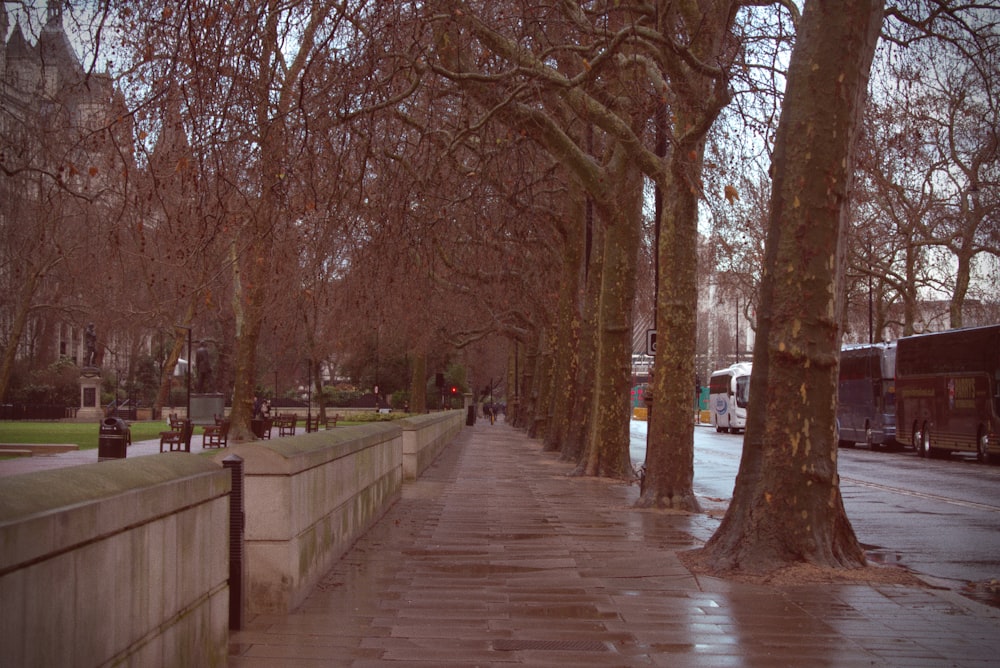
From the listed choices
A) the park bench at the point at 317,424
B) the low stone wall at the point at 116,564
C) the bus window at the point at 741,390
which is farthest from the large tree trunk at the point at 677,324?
the bus window at the point at 741,390

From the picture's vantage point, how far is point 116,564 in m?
4.16

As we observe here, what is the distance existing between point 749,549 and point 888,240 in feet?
143

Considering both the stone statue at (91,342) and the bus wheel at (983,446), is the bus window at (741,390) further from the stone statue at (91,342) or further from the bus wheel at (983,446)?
the stone statue at (91,342)

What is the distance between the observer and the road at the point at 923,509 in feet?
40.3

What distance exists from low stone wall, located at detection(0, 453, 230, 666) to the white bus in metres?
56.4

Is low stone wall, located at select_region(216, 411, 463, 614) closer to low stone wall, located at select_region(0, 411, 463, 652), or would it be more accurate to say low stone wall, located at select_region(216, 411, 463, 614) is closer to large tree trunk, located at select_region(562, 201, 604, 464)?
low stone wall, located at select_region(0, 411, 463, 652)

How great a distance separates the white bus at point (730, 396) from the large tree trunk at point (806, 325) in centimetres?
5063

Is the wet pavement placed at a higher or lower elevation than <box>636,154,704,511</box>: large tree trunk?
lower

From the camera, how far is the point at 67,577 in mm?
3639

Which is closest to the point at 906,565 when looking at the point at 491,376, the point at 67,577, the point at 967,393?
the point at 67,577

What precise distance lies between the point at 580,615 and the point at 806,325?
3.65 meters

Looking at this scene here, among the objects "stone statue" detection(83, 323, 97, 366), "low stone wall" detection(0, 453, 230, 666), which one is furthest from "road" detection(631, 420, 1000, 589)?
"stone statue" detection(83, 323, 97, 366)

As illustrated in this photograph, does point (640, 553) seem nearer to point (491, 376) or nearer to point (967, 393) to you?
point (967, 393)

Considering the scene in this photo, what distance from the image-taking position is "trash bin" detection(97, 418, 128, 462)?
19906mm
